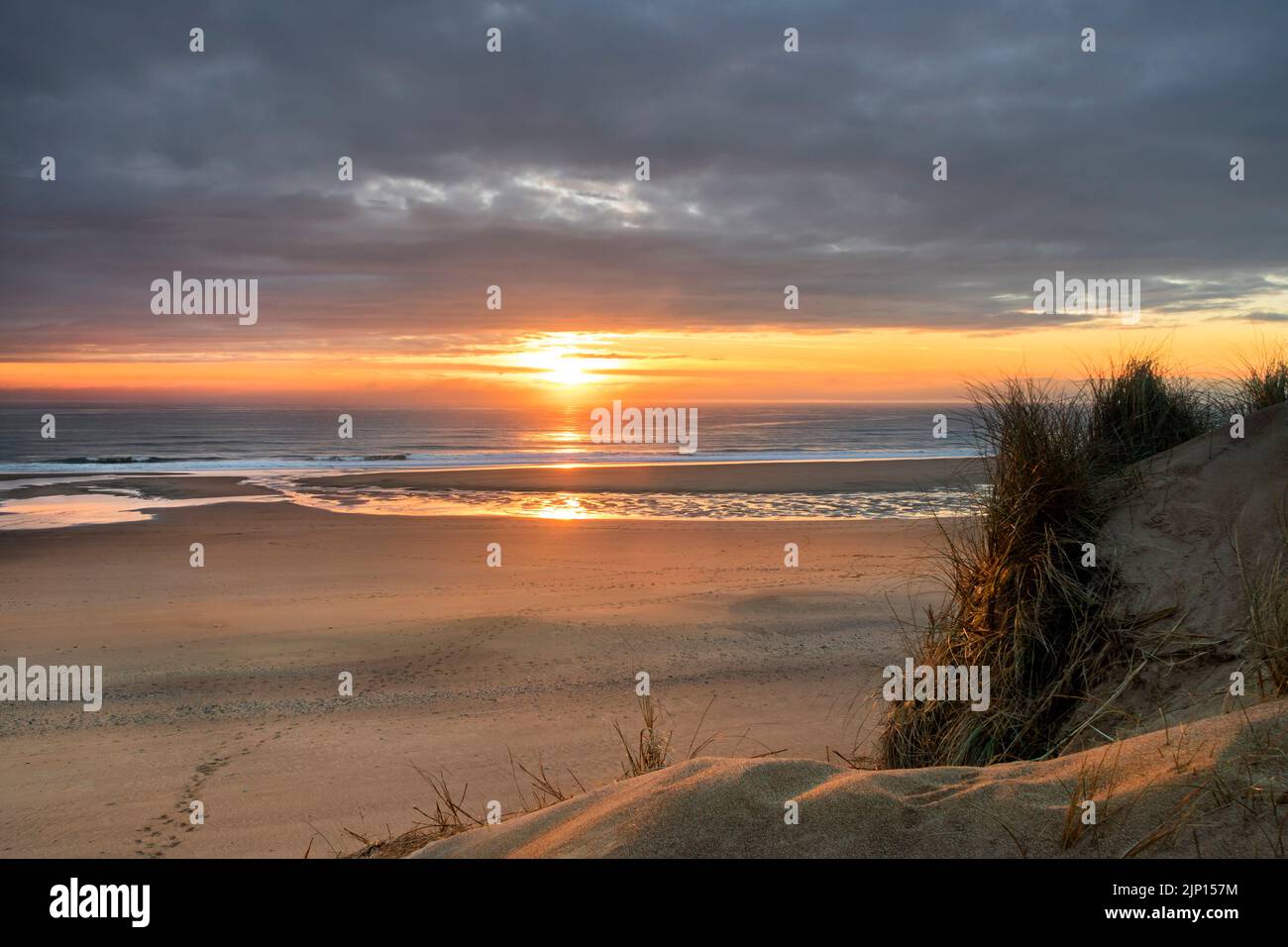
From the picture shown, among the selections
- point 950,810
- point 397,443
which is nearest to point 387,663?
point 950,810

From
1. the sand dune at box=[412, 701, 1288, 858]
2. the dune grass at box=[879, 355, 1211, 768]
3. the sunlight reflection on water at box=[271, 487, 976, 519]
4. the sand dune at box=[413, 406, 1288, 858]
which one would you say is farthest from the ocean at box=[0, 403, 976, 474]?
the sand dune at box=[412, 701, 1288, 858]

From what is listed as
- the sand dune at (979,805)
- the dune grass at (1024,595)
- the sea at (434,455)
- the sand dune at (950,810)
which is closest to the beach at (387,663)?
the dune grass at (1024,595)

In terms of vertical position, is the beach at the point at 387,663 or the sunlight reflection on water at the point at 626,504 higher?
the sunlight reflection on water at the point at 626,504

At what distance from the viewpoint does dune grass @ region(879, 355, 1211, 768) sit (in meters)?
4.60

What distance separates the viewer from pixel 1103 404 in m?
6.45

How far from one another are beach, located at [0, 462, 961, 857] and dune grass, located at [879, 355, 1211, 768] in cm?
103

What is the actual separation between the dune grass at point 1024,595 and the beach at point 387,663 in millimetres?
1026

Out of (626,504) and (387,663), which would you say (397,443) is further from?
(387,663)

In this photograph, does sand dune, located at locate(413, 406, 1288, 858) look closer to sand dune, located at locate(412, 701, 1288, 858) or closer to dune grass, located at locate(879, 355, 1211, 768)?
sand dune, located at locate(412, 701, 1288, 858)

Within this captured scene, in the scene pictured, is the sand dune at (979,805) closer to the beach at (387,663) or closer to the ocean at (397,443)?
the beach at (387,663)

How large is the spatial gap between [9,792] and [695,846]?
20.4 ft

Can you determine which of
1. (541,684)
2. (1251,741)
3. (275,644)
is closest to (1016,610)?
(1251,741)

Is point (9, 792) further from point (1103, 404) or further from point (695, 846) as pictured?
point (1103, 404)

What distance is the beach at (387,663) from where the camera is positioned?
252 inches
